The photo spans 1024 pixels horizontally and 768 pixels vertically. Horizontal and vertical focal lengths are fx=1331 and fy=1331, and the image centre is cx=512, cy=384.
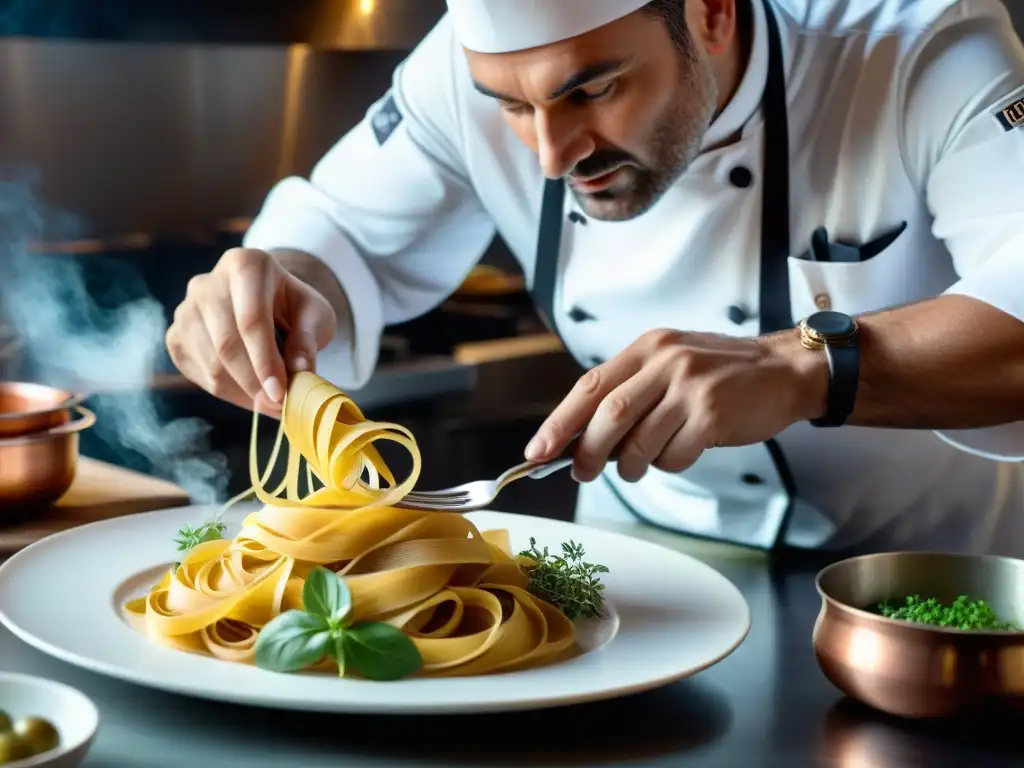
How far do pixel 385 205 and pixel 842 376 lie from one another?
101 centimetres

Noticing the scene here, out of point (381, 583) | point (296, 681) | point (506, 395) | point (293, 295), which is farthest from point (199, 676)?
point (506, 395)

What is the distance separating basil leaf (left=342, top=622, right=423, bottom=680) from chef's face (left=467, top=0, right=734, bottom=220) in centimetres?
81

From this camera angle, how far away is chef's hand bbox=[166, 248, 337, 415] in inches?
67.1

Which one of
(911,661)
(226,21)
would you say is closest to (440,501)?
(911,661)

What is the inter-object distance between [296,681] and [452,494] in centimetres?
41

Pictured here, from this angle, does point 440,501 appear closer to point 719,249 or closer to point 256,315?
point 256,315

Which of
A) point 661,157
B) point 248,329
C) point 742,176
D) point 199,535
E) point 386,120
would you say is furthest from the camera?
point 386,120

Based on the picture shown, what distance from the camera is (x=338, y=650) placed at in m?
1.22

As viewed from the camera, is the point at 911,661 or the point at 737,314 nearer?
the point at 911,661

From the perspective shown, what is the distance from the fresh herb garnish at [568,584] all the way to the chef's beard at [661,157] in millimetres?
614

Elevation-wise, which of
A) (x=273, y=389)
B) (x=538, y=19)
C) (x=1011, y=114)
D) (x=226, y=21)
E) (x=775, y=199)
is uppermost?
(x=226, y=21)

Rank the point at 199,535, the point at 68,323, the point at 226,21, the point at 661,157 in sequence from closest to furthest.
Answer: the point at 199,535 → the point at 661,157 → the point at 226,21 → the point at 68,323

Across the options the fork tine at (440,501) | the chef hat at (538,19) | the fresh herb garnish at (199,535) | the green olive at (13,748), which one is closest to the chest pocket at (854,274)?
the chef hat at (538,19)

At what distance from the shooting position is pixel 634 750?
3.83 ft
